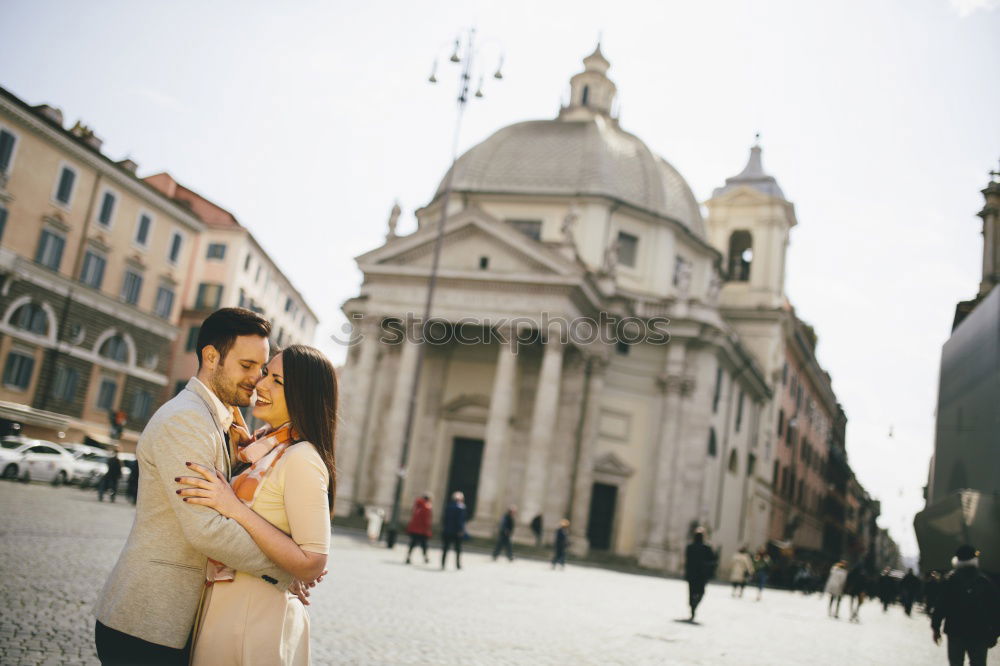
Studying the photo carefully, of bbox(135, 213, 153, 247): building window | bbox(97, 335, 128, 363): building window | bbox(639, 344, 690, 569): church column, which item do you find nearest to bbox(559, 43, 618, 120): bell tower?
bbox(639, 344, 690, 569): church column

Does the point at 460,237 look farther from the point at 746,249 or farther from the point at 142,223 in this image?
the point at 746,249

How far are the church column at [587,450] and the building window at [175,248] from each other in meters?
21.6

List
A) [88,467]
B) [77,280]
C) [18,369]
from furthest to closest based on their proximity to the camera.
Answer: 1. [77,280]
2. [18,369]
3. [88,467]

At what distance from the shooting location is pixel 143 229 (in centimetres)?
4166

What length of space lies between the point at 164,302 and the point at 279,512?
1718 inches

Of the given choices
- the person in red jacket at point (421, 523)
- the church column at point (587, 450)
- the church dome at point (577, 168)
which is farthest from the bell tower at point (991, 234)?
the person in red jacket at point (421, 523)

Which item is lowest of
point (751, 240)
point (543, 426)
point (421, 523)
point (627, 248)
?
point (421, 523)

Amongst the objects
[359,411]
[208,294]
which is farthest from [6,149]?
[208,294]

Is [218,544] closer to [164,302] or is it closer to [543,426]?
[543,426]

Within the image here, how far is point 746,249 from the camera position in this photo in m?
50.5

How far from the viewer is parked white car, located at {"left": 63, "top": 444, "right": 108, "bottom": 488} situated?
99.9 feet

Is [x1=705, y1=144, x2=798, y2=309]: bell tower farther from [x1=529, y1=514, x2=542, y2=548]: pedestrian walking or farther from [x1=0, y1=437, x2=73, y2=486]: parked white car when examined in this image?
[x1=0, y1=437, x2=73, y2=486]: parked white car

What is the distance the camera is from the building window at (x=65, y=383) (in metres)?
36.6

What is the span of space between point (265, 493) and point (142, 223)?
136 ft
